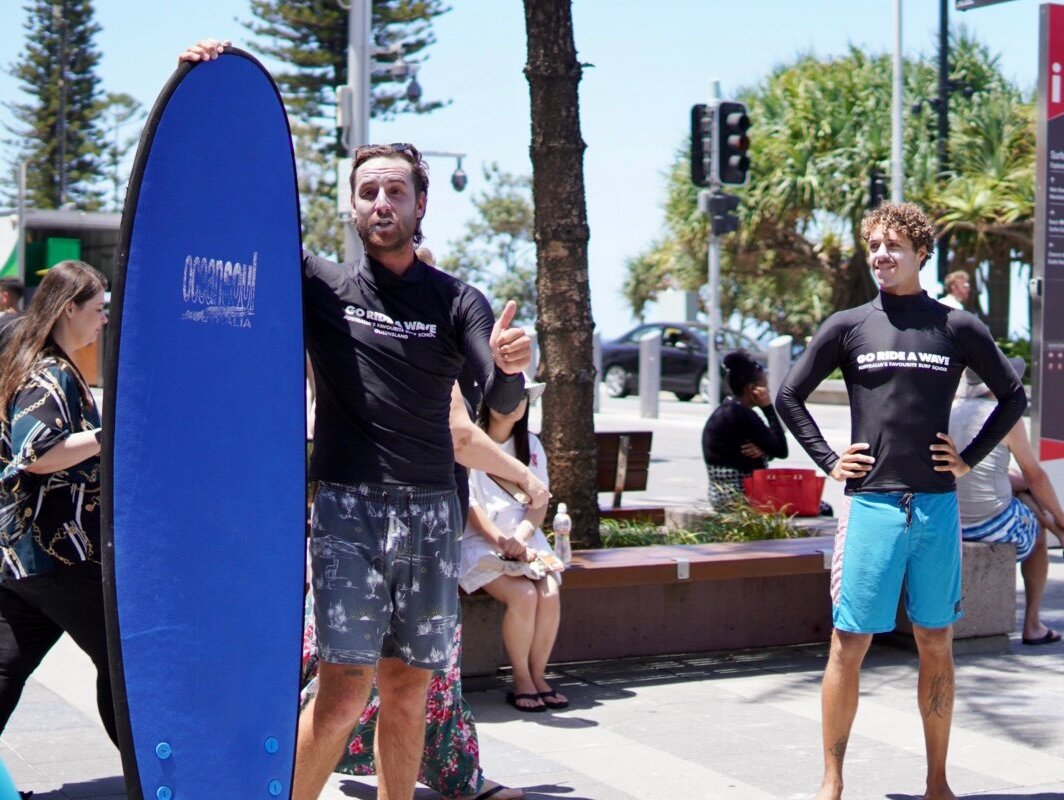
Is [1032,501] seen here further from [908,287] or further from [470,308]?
[470,308]

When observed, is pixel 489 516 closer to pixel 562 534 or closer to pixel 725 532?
pixel 562 534

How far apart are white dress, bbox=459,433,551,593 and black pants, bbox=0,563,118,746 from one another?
1.78 meters

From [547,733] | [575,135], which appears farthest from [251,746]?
[575,135]

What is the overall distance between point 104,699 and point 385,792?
3.41 ft

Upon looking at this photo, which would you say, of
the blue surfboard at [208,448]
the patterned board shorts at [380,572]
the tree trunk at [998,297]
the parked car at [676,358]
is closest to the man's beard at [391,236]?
the blue surfboard at [208,448]

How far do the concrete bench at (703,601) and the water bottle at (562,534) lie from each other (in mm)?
72

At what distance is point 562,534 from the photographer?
6.57 metres

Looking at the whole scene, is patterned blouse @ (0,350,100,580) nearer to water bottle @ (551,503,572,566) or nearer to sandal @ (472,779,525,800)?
sandal @ (472,779,525,800)

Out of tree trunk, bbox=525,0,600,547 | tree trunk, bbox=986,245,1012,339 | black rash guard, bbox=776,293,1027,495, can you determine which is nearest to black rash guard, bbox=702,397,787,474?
tree trunk, bbox=525,0,600,547

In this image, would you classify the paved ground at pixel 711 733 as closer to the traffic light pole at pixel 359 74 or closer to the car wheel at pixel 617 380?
the traffic light pole at pixel 359 74

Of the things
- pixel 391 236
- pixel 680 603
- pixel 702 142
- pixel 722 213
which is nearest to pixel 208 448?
pixel 391 236

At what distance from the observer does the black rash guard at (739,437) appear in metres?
8.97

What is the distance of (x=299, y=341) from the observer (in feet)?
12.9

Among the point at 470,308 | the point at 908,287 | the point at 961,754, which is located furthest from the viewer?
the point at 961,754
